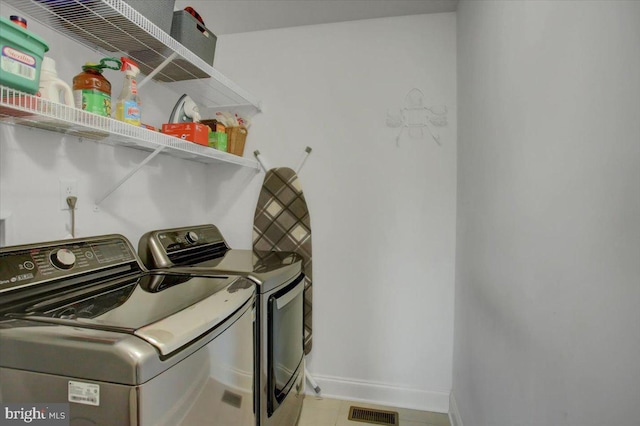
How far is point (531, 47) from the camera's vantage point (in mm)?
956

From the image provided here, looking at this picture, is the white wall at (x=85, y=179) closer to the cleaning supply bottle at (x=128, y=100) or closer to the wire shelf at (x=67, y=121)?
the wire shelf at (x=67, y=121)

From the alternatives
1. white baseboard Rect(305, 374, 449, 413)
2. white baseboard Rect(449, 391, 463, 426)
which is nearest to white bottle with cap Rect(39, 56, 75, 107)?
white baseboard Rect(305, 374, 449, 413)

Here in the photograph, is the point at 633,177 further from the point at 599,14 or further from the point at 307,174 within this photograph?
the point at 307,174

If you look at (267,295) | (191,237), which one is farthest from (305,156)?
(267,295)

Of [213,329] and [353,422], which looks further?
[353,422]

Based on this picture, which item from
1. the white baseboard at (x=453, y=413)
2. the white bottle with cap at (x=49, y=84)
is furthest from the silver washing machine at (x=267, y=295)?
the white baseboard at (x=453, y=413)

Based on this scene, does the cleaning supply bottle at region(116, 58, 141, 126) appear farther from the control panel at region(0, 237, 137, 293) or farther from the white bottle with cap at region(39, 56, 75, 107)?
the control panel at region(0, 237, 137, 293)

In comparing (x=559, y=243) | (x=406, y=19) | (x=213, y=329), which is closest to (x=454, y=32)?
(x=406, y=19)

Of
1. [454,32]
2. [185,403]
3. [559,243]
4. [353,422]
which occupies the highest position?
[454,32]

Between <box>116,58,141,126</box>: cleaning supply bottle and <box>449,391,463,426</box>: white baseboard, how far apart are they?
217cm

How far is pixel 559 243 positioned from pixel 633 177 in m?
0.28

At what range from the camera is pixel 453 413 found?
1.96m

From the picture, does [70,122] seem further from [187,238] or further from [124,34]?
[187,238]

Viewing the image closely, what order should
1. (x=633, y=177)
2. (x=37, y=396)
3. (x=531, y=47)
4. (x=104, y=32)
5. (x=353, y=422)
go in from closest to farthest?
(x=633, y=177), (x=37, y=396), (x=531, y=47), (x=104, y=32), (x=353, y=422)
